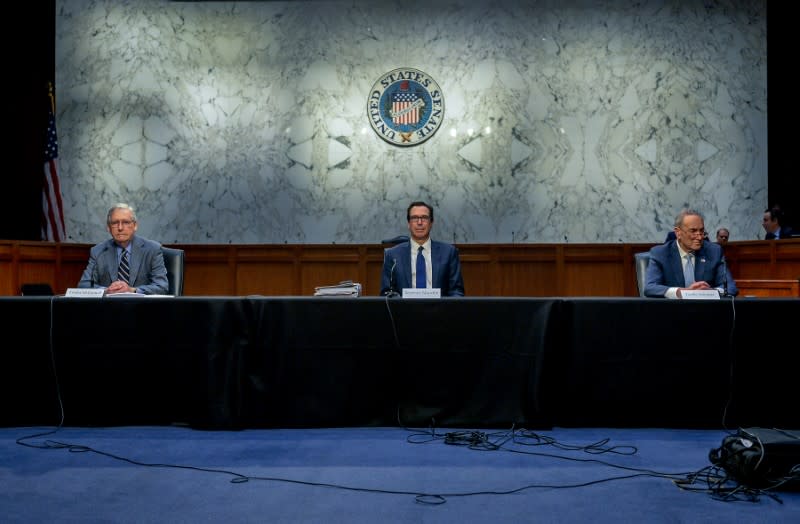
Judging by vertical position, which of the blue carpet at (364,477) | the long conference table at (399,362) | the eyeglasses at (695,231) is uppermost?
the eyeglasses at (695,231)

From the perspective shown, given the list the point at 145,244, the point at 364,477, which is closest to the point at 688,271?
the point at 364,477

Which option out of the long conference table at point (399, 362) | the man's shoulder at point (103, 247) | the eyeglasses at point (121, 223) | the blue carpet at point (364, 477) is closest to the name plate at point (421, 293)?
→ the long conference table at point (399, 362)

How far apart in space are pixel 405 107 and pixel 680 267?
4460 millimetres

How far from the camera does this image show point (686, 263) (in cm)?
396

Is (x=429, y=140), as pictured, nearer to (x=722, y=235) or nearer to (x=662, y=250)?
(x=722, y=235)

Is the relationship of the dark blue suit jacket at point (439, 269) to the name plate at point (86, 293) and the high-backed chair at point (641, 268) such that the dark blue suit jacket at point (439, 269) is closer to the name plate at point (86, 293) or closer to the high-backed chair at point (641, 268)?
the high-backed chair at point (641, 268)

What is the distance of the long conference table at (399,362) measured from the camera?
317 cm

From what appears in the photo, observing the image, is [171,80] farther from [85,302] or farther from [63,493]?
[63,493]

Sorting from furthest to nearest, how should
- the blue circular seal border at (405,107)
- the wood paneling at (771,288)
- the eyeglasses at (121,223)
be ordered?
the blue circular seal border at (405,107), the wood paneling at (771,288), the eyeglasses at (121,223)

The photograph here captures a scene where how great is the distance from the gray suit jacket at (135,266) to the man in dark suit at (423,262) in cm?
138

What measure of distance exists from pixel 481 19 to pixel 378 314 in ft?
17.7

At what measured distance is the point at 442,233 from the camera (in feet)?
25.2

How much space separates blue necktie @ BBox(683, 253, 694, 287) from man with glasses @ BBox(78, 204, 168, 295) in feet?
10.1

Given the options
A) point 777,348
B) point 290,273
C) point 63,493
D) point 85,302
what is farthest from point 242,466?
point 290,273
